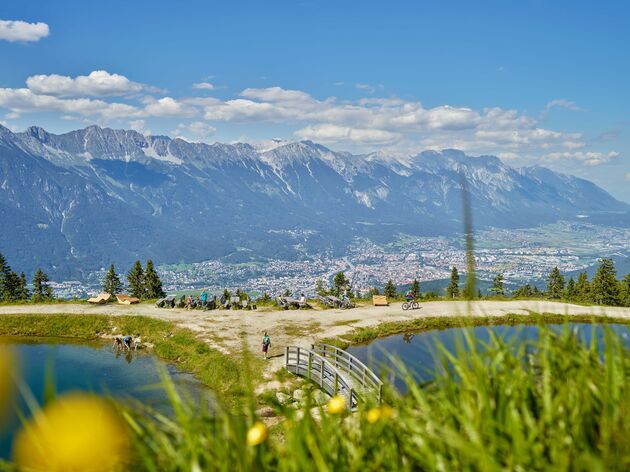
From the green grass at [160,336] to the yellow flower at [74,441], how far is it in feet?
77.4

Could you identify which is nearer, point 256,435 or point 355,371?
point 256,435

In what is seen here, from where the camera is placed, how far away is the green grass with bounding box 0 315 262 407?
2829cm

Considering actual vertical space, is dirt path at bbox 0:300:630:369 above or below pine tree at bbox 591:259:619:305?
above

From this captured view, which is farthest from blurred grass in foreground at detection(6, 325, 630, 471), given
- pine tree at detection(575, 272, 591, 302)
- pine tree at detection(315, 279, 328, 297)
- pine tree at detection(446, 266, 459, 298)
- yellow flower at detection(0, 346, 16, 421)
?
pine tree at detection(575, 272, 591, 302)

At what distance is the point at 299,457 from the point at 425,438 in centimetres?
63

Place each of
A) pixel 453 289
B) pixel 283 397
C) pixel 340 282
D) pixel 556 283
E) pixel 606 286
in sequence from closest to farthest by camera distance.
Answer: pixel 283 397, pixel 453 289, pixel 606 286, pixel 340 282, pixel 556 283

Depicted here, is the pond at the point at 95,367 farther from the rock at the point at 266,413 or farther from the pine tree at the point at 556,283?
the pine tree at the point at 556,283

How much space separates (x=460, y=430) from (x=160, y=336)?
36.6 metres

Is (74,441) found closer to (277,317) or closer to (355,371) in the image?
(355,371)

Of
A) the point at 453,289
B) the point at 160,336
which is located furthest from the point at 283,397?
the point at 453,289

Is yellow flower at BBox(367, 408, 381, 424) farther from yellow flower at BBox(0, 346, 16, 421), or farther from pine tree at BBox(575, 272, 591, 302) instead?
pine tree at BBox(575, 272, 591, 302)

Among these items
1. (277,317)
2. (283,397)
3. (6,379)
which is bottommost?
(283,397)

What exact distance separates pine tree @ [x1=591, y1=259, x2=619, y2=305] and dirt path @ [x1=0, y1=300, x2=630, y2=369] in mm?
25975

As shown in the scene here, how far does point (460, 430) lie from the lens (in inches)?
102
